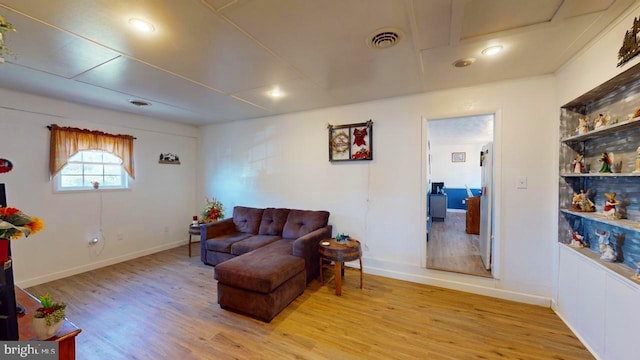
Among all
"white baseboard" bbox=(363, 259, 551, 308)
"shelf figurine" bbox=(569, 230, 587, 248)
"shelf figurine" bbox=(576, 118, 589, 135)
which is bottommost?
"white baseboard" bbox=(363, 259, 551, 308)

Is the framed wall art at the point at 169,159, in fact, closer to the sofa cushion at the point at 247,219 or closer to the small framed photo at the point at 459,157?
the sofa cushion at the point at 247,219

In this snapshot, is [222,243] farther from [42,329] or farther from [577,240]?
[577,240]

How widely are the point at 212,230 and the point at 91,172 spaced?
6.73ft

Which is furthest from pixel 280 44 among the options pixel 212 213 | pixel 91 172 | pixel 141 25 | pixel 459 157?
pixel 459 157

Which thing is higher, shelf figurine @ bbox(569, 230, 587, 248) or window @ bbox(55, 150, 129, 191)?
window @ bbox(55, 150, 129, 191)

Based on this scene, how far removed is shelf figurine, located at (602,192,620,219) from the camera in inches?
75.7

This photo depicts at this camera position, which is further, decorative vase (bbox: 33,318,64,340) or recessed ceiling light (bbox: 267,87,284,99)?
recessed ceiling light (bbox: 267,87,284,99)

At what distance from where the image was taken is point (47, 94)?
3160 mm

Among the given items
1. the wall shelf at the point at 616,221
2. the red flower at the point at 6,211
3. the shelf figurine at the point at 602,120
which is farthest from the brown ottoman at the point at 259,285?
the shelf figurine at the point at 602,120

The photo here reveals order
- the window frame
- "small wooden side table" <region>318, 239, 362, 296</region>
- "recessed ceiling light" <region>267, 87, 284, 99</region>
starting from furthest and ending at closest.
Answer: the window frame, "recessed ceiling light" <region>267, 87, 284, 99</region>, "small wooden side table" <region>318, 239, 362, 296</region>

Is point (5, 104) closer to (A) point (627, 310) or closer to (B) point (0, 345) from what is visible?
(B) point (0, 345)

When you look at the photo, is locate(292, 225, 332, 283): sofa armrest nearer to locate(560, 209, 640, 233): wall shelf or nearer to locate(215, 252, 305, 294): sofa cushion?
locate(215, 252, 305, 294): sofa cushion

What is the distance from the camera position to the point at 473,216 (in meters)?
5.75

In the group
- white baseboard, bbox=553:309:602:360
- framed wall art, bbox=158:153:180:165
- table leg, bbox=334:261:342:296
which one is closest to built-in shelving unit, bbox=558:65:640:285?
white baseboard, bbox=553:309:602:360
